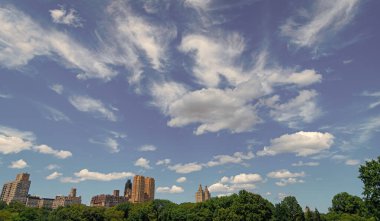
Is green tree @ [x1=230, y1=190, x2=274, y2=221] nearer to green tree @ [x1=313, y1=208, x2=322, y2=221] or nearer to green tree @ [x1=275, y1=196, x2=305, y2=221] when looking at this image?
green tree @ [x1=275, y1=196, x2=305, y2=221]

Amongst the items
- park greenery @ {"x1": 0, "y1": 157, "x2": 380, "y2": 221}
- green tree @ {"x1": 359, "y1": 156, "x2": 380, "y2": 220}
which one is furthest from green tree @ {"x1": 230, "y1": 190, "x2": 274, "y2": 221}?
green tree @ {"x1": 359, "y1": 156, "x2": 380, "y2": 220}

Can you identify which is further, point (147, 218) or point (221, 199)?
point (147, 218)

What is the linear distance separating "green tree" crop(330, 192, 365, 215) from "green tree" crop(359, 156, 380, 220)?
59.8m

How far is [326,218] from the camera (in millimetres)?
105125

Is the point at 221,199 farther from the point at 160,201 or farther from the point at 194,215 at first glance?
the point at 160,201

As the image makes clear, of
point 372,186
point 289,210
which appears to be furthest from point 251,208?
point 372,186

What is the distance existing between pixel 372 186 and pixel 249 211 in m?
39.2

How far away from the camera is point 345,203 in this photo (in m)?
115

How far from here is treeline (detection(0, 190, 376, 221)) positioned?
9112 cm

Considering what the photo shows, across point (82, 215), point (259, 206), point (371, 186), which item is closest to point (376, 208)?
point (371, 186)

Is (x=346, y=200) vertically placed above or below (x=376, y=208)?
above

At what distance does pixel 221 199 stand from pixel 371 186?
62.5m

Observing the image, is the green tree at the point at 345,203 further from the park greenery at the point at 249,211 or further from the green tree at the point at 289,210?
the green tree at the point at 289,210

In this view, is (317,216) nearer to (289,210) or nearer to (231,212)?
(289,210)
